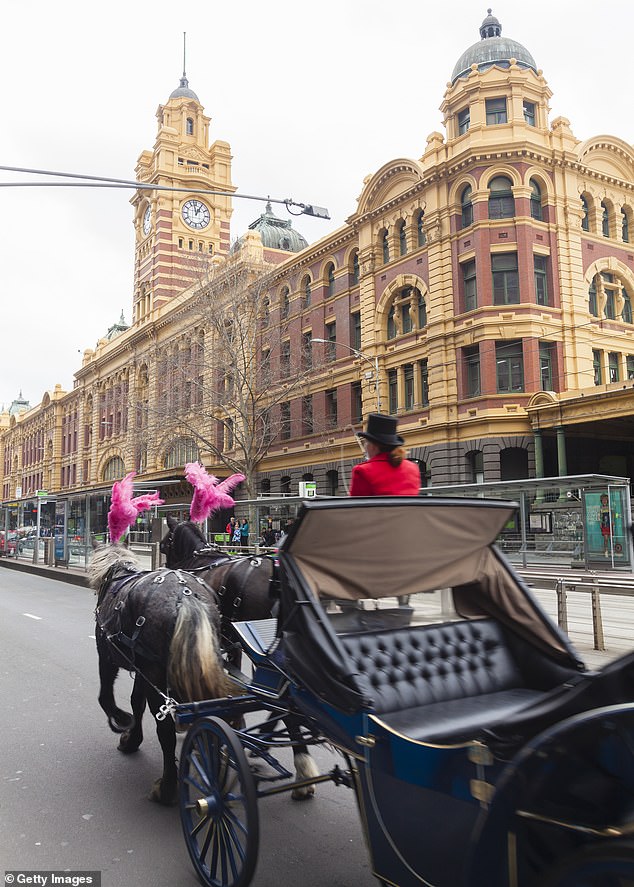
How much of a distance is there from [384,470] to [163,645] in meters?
1.91

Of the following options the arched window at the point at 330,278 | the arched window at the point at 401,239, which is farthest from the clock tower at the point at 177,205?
the arched window at the point at 401,239

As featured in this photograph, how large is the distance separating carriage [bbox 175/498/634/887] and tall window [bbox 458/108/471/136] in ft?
103

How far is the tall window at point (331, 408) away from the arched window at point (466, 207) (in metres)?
11.3

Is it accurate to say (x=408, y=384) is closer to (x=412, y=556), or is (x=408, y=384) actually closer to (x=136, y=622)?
(x=136, y=622)

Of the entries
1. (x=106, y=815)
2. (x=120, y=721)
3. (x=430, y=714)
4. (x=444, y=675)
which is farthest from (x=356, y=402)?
(x=430, y=714)

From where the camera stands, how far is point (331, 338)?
38.3 m

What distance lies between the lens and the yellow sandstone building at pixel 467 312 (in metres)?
28.8

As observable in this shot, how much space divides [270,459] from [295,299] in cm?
974

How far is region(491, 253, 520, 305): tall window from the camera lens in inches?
Answer: 1159

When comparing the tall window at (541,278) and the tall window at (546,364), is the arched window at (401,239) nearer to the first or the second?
the tall window at (541,278)

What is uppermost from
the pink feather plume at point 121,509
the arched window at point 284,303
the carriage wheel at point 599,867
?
the arched window at point 284,303

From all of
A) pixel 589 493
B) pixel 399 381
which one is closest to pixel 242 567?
pixel 589 493

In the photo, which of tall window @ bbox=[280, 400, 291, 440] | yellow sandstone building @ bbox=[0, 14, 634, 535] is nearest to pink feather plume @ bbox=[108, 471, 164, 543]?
yellow sandstone building @ bbox=[0, 14, 634, 535]

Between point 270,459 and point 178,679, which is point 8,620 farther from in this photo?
point 270,459
